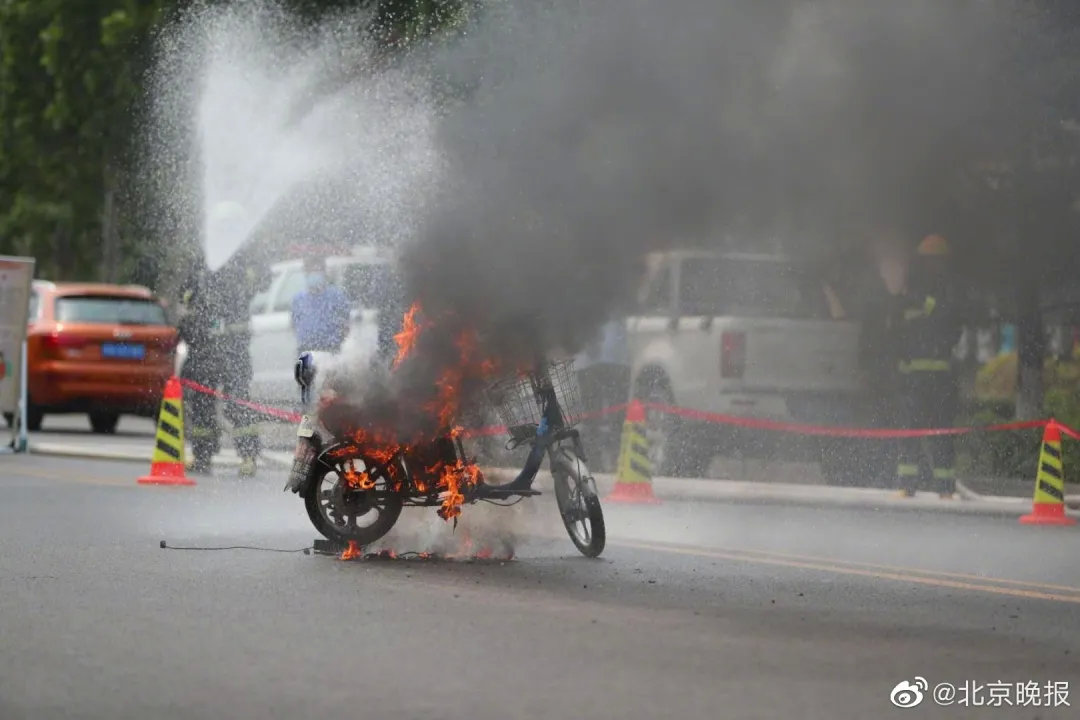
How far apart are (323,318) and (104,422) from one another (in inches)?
481

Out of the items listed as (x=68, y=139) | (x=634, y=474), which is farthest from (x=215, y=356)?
(x=68, y=139)

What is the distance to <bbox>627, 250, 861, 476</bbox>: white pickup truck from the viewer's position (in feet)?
65.5

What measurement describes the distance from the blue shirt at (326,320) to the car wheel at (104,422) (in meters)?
11.7

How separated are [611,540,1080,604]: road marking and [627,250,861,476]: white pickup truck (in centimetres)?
651

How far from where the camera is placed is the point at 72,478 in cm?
1906

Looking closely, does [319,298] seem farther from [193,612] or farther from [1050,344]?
[1050,344]

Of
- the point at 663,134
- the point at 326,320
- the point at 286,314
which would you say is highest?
the point at 663,134

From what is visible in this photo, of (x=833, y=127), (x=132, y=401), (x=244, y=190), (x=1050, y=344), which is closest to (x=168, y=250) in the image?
(x=132, y=401)

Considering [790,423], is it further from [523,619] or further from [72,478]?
[523,619]

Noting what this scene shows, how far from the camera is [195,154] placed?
2580cm

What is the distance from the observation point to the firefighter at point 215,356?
20031 millimetres

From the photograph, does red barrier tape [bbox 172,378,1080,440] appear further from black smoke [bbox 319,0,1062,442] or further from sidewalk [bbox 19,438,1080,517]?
black smoke [bbox 319,0,1062,442]

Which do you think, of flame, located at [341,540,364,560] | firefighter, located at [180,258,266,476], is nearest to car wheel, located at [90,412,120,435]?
firefighter, located at [180,258,266,476]

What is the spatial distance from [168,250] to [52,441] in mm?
6731
